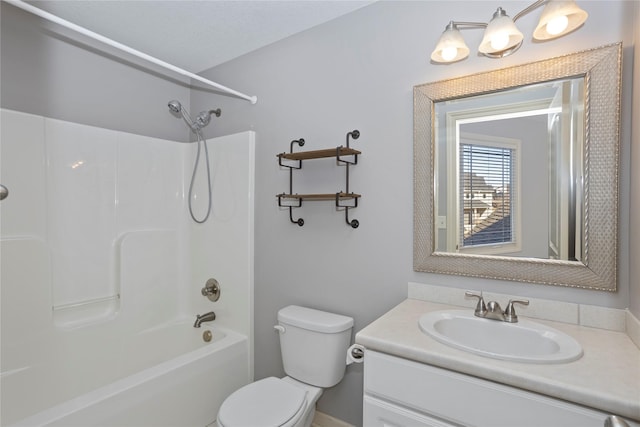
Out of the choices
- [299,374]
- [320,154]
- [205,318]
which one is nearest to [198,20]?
[320,154]

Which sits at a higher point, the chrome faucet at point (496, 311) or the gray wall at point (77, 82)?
the gray wall at point (77, 82)

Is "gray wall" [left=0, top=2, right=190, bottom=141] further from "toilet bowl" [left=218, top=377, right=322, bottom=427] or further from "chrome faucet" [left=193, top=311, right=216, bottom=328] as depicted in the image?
"toilet bowl" [left=218, top=377, right=322, bottom=427]

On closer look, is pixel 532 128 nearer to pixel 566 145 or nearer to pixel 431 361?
pixel 566 145

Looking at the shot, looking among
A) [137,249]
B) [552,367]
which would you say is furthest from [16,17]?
[552,367]

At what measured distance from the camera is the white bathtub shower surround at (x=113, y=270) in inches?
65.1

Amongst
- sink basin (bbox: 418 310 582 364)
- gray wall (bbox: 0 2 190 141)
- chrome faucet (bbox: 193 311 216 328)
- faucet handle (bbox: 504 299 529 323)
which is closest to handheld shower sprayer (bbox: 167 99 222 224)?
gray wall (bbox: 0 2 190 141)

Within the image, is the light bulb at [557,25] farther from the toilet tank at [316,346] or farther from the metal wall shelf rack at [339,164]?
the toilet tank at [316,346]

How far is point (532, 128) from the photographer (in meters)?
1.33

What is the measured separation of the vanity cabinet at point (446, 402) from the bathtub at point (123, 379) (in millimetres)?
1022

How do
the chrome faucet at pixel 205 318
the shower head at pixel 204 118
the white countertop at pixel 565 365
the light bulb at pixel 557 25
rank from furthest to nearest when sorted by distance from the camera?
the shower head at pixel 204 118 < the chrome faucet at pixel 205 318 < the light bulb at pixel 557 25 < the white countertop at pixel 565 365

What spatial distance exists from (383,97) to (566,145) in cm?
83

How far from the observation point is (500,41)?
4.12ft

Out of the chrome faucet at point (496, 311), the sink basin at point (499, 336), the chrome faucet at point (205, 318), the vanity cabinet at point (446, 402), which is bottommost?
the chrome faucet at point (205, 318)

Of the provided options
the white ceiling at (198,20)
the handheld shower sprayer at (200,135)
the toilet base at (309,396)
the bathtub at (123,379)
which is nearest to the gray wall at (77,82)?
the white ceiling at (198,20)
